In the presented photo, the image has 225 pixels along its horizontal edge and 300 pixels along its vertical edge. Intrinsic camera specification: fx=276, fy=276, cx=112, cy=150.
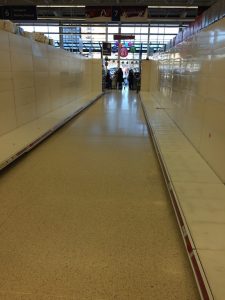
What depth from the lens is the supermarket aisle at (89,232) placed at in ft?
6.24

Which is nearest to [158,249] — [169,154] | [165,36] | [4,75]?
[169,154]

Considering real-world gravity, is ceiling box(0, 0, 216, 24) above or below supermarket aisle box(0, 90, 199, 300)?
above

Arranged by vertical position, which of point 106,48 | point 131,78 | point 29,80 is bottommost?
point 29,80

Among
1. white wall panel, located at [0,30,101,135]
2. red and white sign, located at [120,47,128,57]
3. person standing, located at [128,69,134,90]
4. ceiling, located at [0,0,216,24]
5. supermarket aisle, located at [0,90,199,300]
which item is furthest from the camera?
red and white sign, located at [120,47,128,57]

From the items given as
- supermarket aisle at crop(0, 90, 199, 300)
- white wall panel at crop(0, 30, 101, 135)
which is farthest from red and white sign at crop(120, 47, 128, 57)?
supermarket aisle at crop(0, 90, 199, 300)

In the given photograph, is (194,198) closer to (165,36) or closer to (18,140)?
(18,140)

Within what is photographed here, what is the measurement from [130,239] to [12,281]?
3.29ft

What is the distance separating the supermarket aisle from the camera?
1.90 m

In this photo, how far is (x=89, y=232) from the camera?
2.52m

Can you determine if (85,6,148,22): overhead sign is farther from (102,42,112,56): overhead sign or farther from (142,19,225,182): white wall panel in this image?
(102,42,112,56): overhead sign

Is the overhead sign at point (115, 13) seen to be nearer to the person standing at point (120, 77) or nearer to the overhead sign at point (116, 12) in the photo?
the overhead sign at point (116, 12)
